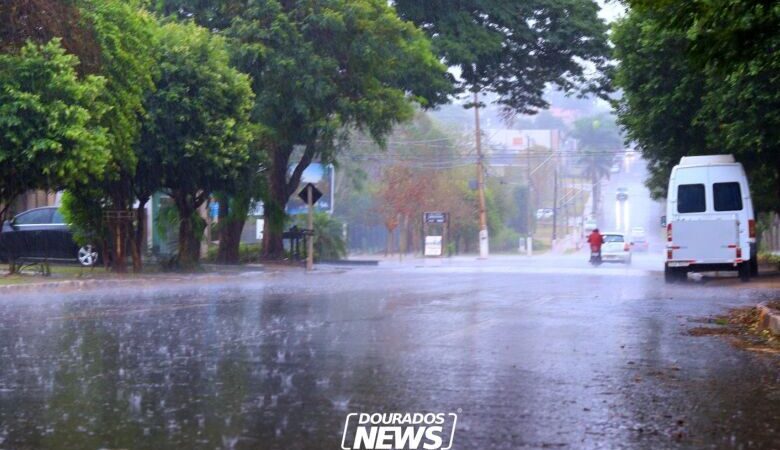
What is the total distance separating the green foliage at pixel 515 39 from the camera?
38.2 meters

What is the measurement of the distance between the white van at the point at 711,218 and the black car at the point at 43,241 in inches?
630

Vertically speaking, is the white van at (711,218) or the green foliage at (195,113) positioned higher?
the green foliage at (195,113)

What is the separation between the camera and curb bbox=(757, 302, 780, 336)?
13.5 m

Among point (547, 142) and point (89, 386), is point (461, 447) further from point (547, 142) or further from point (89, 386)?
point (547, 142)

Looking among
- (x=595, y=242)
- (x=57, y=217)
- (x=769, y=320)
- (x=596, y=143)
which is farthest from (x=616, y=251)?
(x=596, y=143)

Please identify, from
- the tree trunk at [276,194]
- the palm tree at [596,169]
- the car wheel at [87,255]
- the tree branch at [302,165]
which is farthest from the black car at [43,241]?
the palm tree at [596,169]

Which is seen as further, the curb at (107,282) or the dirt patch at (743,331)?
the curb at (107,282)

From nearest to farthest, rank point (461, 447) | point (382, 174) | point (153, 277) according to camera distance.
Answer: point (461, 447)
point (153, 277)
point (382, 174)

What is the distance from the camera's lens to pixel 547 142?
134 meters

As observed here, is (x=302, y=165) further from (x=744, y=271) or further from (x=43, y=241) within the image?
(x=744, y=271)

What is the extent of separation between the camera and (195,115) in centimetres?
2861

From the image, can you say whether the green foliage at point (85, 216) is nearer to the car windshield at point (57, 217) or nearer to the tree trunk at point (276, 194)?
the car windshield at point (57, 217)

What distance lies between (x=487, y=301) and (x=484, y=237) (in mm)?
41729

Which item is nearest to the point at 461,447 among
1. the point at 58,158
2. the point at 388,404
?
the point at 388,404
